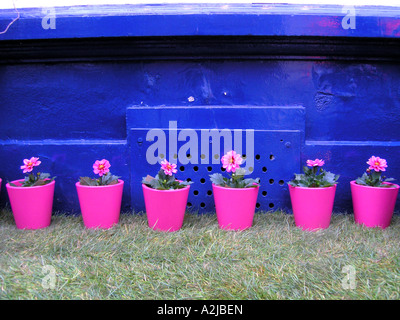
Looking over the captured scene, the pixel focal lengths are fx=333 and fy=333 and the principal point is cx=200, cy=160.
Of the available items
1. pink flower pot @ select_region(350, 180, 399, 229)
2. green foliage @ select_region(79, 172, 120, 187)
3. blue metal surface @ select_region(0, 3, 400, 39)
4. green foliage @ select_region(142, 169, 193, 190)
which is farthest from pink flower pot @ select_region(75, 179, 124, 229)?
pink flower pot @ select_region(350, 180, 399, 229)

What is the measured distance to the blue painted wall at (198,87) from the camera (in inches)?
82.2

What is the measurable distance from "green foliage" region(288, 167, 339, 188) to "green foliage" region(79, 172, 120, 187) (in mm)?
1064

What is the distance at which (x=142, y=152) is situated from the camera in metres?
2.15

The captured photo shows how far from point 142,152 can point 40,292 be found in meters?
1.06

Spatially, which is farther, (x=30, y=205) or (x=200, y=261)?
(x=30, y=205)

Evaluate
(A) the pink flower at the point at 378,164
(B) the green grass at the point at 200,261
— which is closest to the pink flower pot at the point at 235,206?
(B) the green grass at the point at 200,261

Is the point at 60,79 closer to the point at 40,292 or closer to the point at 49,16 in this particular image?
the point at 49,16

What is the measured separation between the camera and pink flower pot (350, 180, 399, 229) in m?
1.91

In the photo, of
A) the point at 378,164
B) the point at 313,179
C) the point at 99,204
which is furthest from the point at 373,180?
the point at 99,204

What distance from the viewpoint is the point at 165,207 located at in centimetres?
186

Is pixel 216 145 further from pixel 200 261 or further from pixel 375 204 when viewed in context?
pixel 375 204

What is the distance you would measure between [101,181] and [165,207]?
0.44 metres

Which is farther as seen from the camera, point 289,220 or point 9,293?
point 289,220
